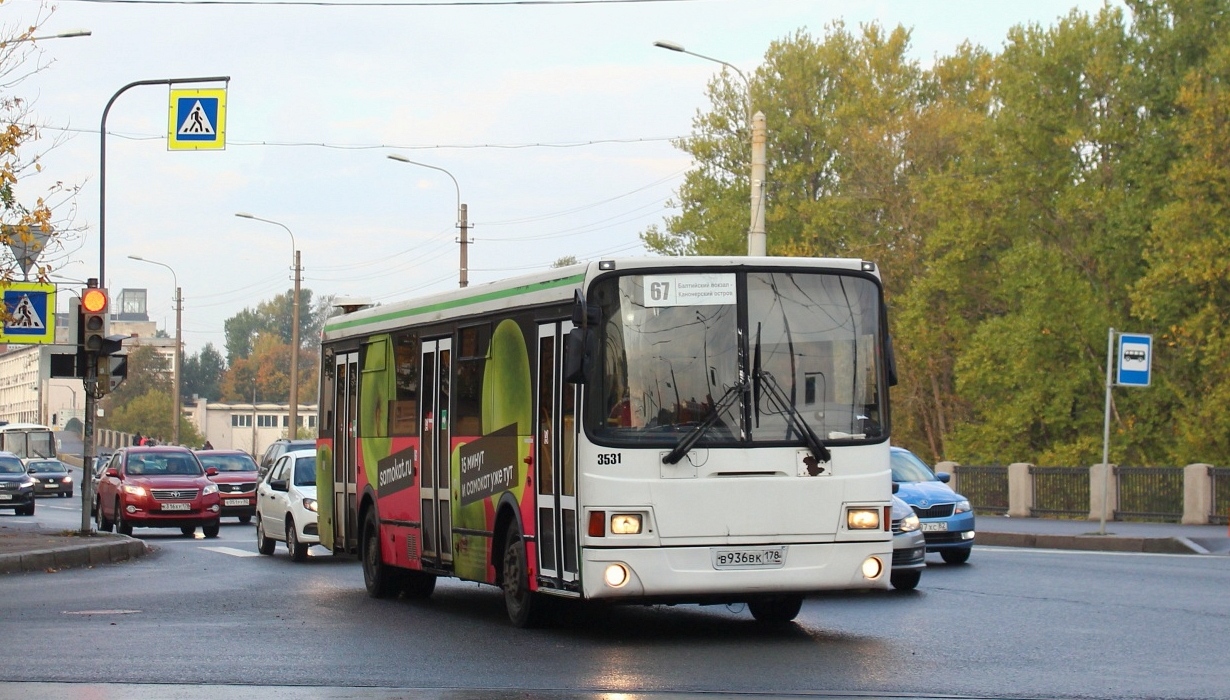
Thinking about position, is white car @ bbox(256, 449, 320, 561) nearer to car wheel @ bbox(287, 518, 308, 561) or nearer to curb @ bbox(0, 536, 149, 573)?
car wheel @ bbox(287, 518, 308, 561)

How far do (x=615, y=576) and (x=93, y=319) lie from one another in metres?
15.4

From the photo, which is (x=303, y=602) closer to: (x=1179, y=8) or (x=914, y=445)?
(x=1179, y=8)

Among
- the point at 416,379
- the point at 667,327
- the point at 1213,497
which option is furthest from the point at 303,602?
the point at 1213,497

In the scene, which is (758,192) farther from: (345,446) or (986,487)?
(986,487)

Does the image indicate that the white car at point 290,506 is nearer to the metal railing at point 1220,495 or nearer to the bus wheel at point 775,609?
the bus wheel at point 775,609

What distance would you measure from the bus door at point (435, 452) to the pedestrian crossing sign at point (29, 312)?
11.6 meters

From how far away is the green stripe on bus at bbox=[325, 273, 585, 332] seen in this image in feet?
43.5

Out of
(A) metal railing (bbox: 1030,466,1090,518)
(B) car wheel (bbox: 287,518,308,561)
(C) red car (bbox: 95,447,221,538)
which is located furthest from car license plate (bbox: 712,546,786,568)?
(A) metal railing (bbox: 1030,466,1090,518)

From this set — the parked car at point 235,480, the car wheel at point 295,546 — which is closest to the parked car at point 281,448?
the parked car at point 235,480

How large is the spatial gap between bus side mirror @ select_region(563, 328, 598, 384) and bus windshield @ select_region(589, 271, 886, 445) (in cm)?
22

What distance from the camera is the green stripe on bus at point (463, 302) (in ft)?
43.5

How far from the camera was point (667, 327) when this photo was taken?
41.3 ft

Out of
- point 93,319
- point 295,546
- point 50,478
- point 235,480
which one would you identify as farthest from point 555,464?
point 50,478

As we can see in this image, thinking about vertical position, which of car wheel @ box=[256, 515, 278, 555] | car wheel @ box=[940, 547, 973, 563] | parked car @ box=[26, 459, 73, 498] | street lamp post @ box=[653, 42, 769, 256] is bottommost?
parked car @ box=[26, 459, 73, 498]
